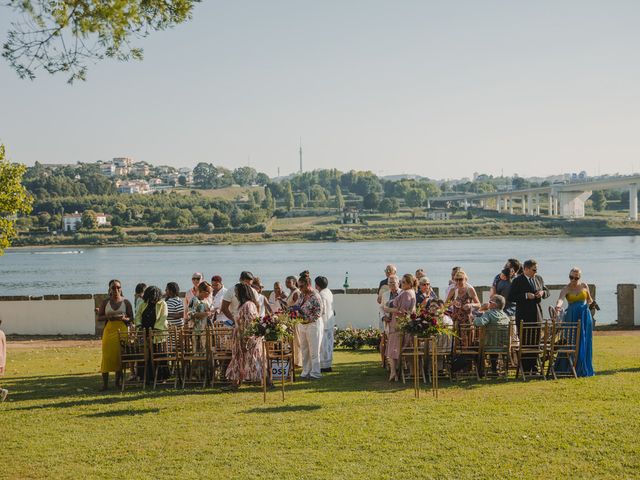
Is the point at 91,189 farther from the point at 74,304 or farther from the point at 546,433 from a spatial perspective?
the point at 546,433

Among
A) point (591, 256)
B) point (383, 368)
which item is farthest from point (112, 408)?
point (591, 256)

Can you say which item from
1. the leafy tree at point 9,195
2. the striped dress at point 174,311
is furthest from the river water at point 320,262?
the striped dress at point 174,311

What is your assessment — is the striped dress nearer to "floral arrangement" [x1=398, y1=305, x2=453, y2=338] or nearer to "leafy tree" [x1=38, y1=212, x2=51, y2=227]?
"floral arrangement" [x1=398, y1=305, x2=453, y2=338]

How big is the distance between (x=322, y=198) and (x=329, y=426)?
587 feet

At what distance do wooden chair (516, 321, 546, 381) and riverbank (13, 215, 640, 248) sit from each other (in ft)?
345

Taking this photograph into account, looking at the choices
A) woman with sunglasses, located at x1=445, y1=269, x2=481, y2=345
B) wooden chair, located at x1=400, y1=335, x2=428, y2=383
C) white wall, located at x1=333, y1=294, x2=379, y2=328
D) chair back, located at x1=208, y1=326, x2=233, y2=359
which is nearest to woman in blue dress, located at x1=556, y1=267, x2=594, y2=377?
woman with sunglasses, located at x1=445, y1=269, x2=481, y2=345

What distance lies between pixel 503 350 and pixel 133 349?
503 centimetres

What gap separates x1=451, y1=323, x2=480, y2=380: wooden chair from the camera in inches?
465

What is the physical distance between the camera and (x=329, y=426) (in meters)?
8.88

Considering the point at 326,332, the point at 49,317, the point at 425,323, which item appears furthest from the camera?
the point at 49,317

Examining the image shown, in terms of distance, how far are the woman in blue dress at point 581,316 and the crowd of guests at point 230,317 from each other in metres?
3.49

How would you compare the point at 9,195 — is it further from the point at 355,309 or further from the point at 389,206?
the point at 389,206

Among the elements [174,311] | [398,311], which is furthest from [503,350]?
[174,311]

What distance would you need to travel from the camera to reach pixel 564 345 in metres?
11.7
